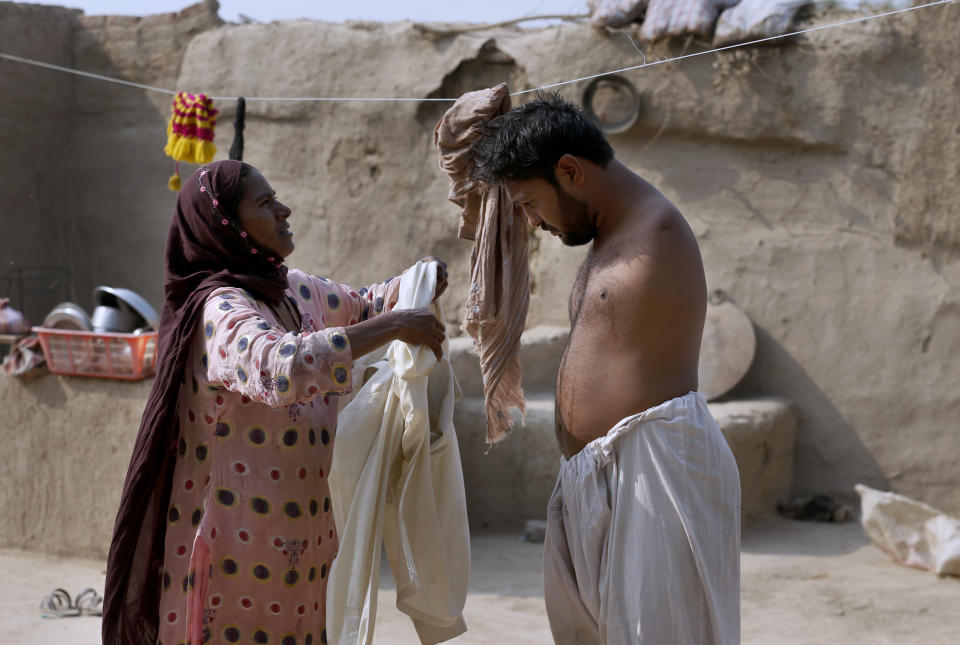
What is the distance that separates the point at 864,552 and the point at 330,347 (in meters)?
4.54

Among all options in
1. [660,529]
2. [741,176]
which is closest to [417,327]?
[660,529]

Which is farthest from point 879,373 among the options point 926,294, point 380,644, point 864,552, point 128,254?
point 128,254

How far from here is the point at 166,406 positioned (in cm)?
240

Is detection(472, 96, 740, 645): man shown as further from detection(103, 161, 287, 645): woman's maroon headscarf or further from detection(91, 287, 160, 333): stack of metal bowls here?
detection(91, 287, 160, 333): stack of metal bowls

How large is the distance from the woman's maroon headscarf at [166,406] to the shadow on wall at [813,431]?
5086mm

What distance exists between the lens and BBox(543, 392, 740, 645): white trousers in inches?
83.1

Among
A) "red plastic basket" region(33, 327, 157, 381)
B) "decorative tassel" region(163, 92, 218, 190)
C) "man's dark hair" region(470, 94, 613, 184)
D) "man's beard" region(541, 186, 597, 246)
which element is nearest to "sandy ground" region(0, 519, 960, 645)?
"red plastic basket" region(33, 327, 157, 381)

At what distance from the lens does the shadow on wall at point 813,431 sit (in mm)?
6723

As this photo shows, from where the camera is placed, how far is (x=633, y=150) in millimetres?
7340

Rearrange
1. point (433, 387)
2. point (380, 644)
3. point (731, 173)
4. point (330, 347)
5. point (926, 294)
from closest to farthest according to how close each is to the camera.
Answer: point (330, 347) → point (380, 644) → point (433, 387) → point (926, 294) → point (731, 173)

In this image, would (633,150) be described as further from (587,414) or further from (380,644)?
(587,414)

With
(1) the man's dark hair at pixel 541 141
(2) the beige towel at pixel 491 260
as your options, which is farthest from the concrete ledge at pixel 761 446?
(1) the man's dark hair at pixel 541 141

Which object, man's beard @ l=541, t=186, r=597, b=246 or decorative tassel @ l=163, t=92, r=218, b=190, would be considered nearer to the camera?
man's beard @ l=541, t=186, r=597, b=246

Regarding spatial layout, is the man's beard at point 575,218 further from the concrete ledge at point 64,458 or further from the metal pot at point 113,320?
the metal pot at point 113,320
